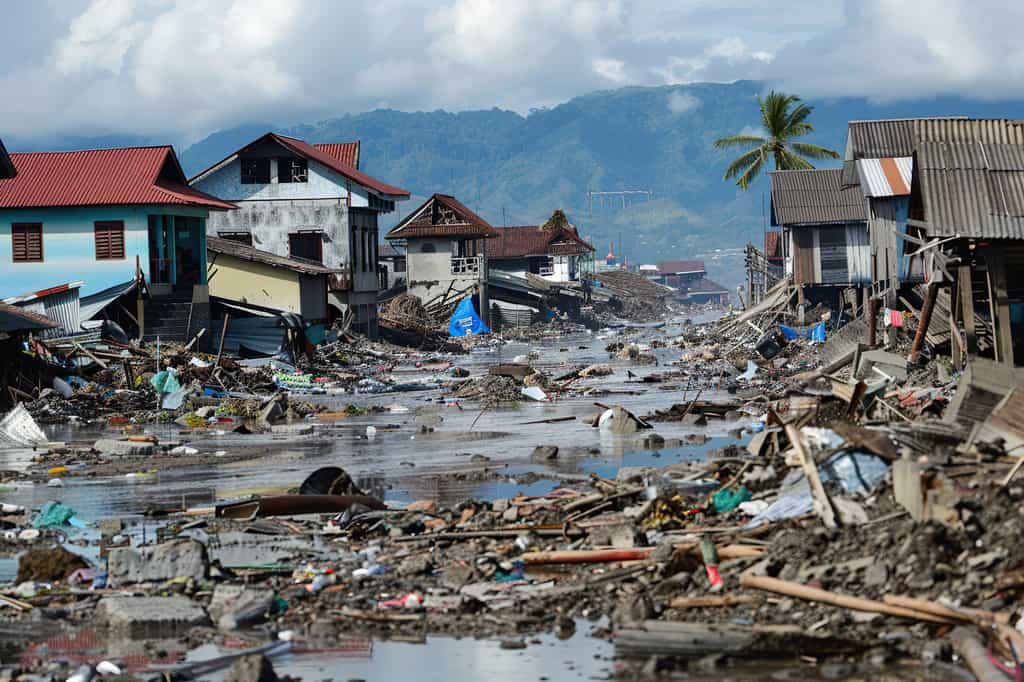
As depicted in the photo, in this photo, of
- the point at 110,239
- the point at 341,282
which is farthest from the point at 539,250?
the point at 110,239

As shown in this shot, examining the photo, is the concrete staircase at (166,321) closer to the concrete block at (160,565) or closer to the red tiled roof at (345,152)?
the red tiled roof at (345,152)

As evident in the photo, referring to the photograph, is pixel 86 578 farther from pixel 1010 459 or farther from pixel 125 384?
pixel 125 384

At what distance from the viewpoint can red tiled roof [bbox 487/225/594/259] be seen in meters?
84.6

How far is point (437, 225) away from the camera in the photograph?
209 feet

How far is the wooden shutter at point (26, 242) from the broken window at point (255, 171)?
1386 cm

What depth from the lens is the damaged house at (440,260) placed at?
63469 millimetres

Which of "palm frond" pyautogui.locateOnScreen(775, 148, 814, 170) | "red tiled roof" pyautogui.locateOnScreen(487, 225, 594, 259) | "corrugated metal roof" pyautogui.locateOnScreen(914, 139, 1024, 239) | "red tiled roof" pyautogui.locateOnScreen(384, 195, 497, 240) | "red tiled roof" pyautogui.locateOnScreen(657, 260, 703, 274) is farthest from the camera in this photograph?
"red tiled roof" pyautogui.locateOnScreen(657, 260, 703, 274)

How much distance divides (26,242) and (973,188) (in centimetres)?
2792

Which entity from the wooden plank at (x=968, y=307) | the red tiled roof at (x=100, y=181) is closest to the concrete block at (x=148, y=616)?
the wooden plank at (x=968, y=307)

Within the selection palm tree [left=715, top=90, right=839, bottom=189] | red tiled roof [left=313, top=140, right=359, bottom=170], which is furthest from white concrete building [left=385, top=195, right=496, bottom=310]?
palm tree [left=715, top=90, right=839, bottom=189]

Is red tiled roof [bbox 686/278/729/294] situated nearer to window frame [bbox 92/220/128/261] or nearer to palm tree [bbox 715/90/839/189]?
palm tree [bbox 715/90/839/189]

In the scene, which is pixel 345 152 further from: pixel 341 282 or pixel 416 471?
pixel 416 471

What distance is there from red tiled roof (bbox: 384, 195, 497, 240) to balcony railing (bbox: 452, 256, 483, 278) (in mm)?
1230

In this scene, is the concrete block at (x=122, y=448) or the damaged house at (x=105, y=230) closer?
the concrete block at (x=122, y=448)
